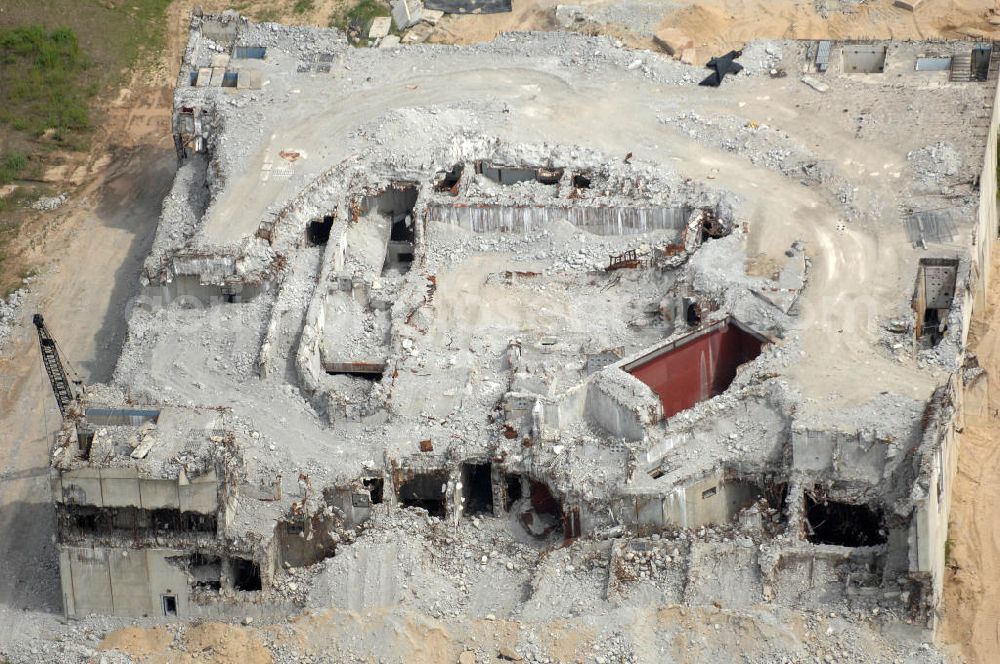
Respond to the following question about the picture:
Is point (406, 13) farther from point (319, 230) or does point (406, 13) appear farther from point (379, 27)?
point (319, 230)

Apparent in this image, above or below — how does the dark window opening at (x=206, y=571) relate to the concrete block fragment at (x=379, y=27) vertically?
below

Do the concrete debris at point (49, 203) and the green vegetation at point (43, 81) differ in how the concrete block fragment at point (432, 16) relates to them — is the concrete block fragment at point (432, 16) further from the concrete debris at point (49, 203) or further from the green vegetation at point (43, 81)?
the concrete debris at point (49, 203)

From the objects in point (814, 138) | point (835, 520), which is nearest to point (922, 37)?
point (814, 138)

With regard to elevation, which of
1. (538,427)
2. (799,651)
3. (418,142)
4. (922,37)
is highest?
(922,37)

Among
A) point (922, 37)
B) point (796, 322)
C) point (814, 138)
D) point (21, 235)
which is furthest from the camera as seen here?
point (922, 37)

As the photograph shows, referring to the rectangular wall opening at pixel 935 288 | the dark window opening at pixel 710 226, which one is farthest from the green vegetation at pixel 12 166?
the rectangular wall opening at pixel 935 288

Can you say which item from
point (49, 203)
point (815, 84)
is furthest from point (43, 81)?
point (815, 84)

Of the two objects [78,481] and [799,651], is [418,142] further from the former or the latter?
[799,651]

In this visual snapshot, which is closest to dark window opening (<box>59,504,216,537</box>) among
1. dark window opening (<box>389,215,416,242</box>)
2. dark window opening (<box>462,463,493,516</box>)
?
dark window opening (<box>462,463,493,516</box>)
